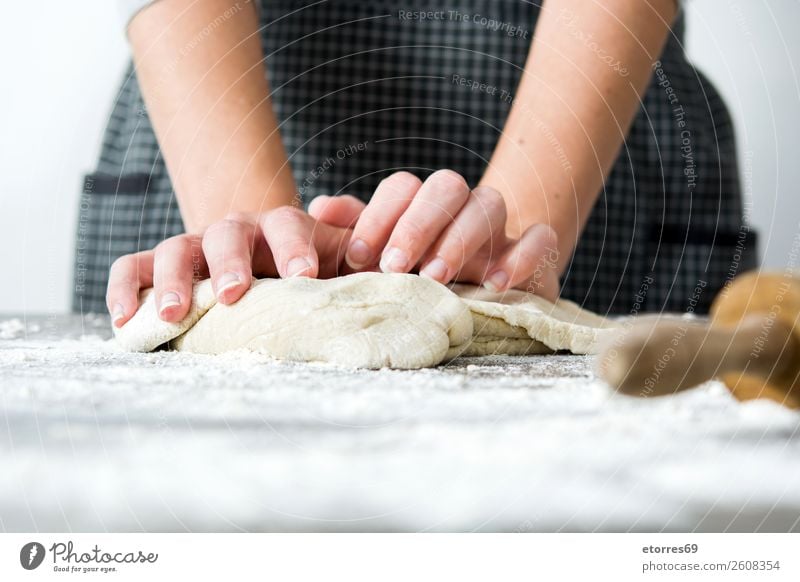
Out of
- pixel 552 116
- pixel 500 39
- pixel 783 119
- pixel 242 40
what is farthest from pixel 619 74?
pixel 783 119

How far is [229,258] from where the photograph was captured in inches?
20.9

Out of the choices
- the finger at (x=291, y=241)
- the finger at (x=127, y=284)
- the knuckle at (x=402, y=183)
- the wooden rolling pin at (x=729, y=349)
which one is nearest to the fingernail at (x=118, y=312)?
the finger at (x=127, y=284)

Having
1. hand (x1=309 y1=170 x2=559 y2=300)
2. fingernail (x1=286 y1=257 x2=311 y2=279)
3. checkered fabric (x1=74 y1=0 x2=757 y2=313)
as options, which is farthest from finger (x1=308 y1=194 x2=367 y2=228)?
checkered fabric (x1=74 y1=0 x2=757 y2=313)

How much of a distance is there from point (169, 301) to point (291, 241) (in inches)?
3.8

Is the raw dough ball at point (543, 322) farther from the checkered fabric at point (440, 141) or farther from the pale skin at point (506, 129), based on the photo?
the checkered fabric at point (440, 141)

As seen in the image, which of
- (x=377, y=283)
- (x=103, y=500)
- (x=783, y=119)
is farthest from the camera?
(x=783, y=119)

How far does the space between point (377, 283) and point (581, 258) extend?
55cm

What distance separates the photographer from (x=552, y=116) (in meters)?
0.77

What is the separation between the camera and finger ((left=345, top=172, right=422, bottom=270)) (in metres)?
0.59

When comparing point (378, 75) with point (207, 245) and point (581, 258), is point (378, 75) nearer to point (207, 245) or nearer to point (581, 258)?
point (581, 258)

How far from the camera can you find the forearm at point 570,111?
76cm

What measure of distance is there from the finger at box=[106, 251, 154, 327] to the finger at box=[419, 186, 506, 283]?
21 cm

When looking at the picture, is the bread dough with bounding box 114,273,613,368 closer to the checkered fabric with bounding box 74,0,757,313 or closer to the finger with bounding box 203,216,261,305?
the finger with bounding box 203,216,261,305
